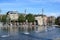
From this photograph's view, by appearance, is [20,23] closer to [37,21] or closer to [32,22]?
[32,22]

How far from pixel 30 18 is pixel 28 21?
Result: 306cm

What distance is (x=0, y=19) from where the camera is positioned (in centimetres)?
15075

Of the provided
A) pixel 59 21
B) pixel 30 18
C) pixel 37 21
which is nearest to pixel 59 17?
pixel 59 21

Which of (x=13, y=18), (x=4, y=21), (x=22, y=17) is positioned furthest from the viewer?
(x=13, y=18)

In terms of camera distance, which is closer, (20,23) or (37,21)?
(20,23)

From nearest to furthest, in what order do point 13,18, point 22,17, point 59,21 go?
point 22,17 → point 59,21 → point 13,18

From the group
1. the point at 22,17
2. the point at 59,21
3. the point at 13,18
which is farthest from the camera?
the point at 13,18

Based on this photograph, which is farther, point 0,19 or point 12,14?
point 12,14

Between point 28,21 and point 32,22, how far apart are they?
4727 millimetres

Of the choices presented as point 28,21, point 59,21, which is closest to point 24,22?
point 28,21

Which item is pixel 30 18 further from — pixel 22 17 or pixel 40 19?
pixel 40 19

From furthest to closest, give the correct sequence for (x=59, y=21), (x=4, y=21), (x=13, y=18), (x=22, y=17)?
1. (x=13, y=18)
2. (x=59, y=21)
3. (x=22, y=17)
4. (x=4, y=21)

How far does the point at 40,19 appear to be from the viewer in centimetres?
18600

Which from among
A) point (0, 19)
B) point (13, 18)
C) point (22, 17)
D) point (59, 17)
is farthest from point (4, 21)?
point (59, 17)
